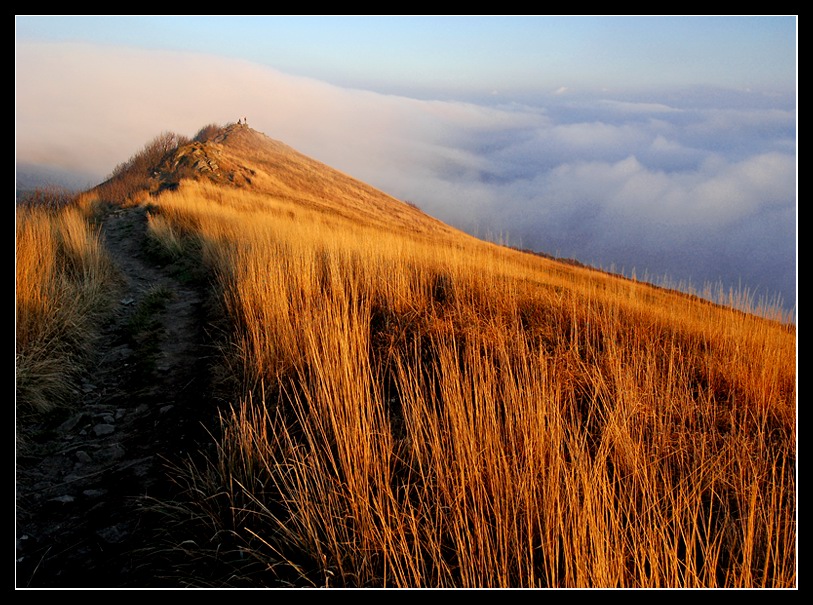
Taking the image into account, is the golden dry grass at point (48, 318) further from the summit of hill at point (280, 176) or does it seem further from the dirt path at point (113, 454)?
the summit of hill at point (280, 176)

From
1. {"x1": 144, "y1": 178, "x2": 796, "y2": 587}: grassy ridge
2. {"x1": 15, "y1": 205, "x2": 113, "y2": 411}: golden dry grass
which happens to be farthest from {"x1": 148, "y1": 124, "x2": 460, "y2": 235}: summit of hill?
{"x1": 144, "y1": 178, "x2": 796, "y2": 587}: grassy ridge

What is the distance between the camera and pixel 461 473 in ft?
6.36

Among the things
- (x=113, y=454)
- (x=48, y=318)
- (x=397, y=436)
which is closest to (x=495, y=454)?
(x=397, y=436)

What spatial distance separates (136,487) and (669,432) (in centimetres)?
297

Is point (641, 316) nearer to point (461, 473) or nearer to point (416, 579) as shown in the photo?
point (461, 473)

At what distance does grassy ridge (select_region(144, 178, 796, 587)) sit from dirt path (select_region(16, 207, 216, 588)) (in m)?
0.32

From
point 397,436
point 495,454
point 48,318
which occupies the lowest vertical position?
point 397,436

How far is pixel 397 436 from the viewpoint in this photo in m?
2.91

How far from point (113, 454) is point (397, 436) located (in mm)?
1871

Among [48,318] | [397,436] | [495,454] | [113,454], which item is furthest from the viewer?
[48,318]

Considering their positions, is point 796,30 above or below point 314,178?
below

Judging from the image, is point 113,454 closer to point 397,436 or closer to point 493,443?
point 397,436

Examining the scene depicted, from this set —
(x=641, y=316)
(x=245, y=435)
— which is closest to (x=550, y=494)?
(x=245, y=435)

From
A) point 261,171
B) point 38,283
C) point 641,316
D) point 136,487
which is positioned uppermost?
point 261,171
